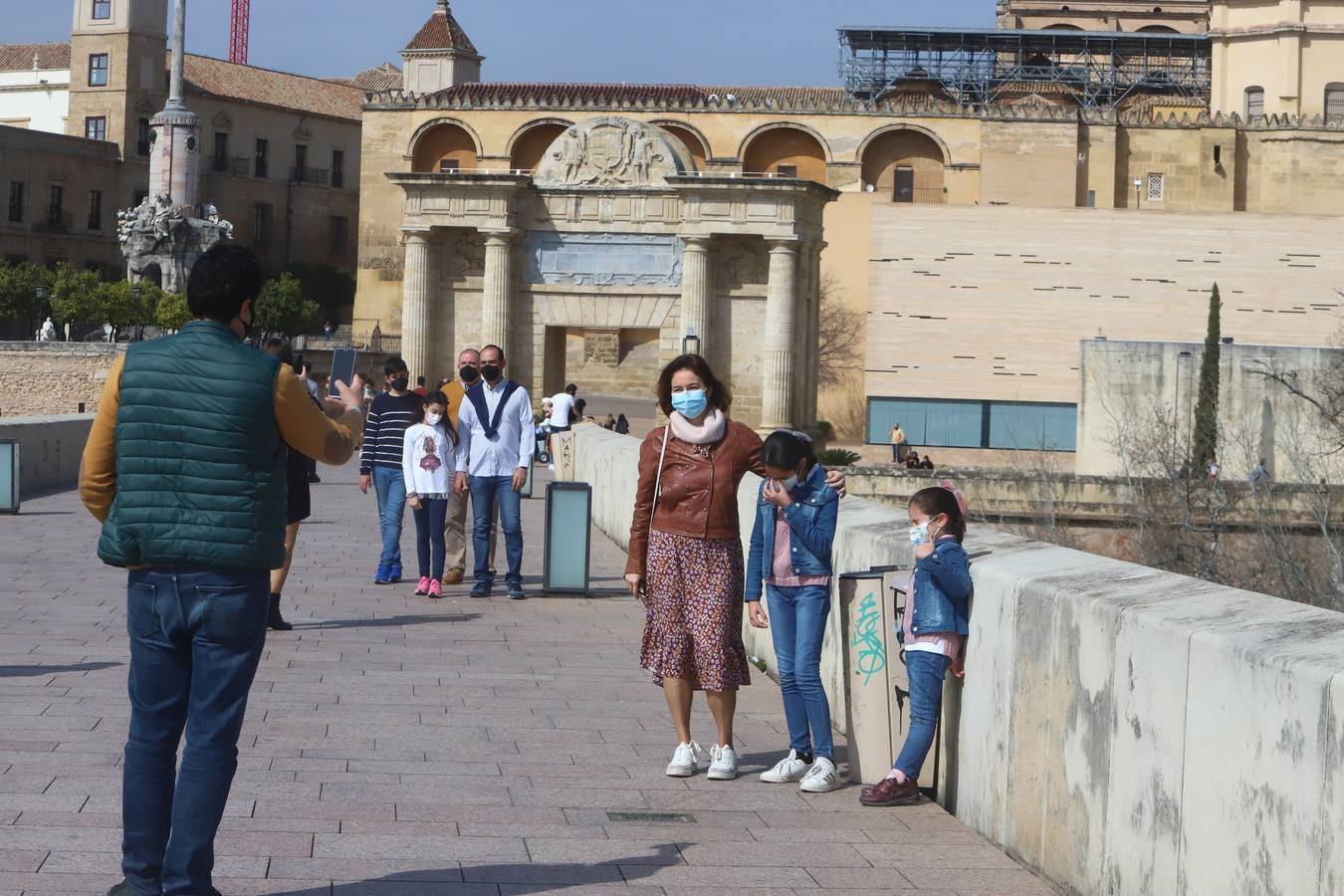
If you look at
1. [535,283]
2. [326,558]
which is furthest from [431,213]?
[326,558]

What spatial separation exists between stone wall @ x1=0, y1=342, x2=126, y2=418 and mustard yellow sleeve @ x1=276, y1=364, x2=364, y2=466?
51.3 metres

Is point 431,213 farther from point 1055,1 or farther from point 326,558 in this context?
point 1055,1

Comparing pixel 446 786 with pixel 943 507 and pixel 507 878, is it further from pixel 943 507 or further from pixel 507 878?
pixel 943 507

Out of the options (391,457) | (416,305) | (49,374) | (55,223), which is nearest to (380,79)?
(55,223)

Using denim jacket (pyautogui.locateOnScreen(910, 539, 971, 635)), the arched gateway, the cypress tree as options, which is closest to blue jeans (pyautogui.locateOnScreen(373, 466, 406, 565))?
denim jacket (pyautogui.locateOnScreen(910, 539, 971, 635))

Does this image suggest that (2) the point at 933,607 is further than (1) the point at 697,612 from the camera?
No

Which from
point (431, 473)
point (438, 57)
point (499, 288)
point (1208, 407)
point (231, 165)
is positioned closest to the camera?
point (431, 473)

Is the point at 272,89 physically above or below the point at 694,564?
above

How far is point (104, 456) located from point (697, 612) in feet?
9.66

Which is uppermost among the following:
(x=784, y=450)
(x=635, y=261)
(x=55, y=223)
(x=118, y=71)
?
(x=118, y=71)

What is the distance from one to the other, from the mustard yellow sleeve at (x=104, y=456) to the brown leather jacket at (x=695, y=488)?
108 inches

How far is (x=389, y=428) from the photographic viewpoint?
1471 centimetres

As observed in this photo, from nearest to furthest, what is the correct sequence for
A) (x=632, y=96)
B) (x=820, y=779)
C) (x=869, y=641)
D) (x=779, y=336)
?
(x=820, y=779)
(x=869, y=641)
(x=779, y=336)
(x=632, y=96)

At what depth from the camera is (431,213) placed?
129 ft
